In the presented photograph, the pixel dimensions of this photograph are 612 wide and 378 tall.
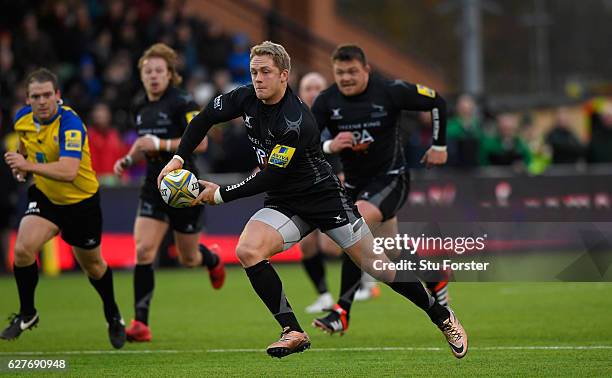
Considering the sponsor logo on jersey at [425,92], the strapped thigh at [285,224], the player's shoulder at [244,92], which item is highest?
the player's shoulder at [244,92]

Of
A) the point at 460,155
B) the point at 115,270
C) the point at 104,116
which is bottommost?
the point at 115,270

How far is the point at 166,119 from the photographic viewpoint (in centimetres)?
1108

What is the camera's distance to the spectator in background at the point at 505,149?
66.8ft

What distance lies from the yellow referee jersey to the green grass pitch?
4.45 ft

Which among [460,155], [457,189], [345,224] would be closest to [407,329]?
[345,224]

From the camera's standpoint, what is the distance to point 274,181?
8445mm

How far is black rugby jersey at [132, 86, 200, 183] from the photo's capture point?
11039mm

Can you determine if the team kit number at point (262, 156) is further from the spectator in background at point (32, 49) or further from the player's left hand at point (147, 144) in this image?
the spectator in background at point (32, 49)

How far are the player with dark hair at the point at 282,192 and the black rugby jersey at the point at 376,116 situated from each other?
199cm

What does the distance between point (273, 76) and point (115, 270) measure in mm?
10697

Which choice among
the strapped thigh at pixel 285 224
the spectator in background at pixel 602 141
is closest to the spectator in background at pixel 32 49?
the spectator in background at pixel 602 141

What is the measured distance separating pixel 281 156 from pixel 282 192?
17.8 inches

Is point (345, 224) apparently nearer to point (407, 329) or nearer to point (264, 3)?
point (407, 329)

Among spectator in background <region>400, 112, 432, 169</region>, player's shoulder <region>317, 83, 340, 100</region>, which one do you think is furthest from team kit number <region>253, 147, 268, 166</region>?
spectator in background <region>400, 112, 432, 169</region>
